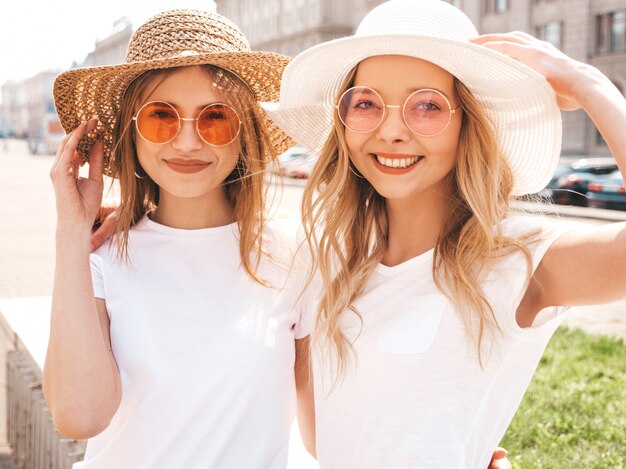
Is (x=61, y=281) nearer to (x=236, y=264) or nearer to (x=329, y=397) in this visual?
(x=236, y=264)

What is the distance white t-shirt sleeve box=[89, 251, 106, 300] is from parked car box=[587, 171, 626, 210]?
16768mm

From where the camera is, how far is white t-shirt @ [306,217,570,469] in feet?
5.47

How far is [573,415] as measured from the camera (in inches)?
161

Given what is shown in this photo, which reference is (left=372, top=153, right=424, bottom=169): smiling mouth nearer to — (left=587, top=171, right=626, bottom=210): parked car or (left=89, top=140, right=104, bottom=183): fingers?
(left=89, top=140, right=104, bottom=183): fingers

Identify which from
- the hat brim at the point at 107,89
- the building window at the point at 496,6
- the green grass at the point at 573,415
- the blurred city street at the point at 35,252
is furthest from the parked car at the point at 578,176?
the building window at the point at 496,6

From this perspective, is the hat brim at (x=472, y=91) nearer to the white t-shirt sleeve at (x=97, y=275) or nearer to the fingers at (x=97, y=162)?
the fingers at (x=97, y=162)

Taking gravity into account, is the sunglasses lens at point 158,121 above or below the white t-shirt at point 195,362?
above

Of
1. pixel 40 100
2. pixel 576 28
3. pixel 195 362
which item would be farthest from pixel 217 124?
pixel 40 100

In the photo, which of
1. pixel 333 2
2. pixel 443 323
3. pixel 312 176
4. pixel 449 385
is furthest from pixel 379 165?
pixel 333 2

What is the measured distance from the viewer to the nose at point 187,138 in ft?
6.51

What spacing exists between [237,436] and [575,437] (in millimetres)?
2479

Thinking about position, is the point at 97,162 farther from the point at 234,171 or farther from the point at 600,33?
the point at 600,33

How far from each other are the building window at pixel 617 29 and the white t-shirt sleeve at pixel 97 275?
32.7 metres

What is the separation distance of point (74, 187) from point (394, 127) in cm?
88
